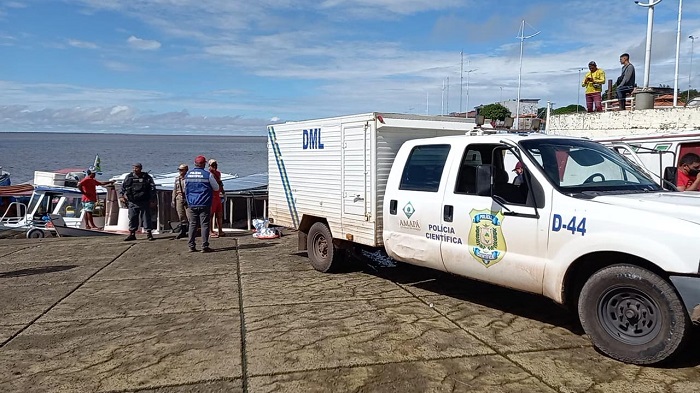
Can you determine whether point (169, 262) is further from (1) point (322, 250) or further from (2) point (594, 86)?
(2) point (594, 86)

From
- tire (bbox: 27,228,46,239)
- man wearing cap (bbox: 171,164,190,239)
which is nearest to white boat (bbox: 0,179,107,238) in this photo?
tire (bbox: 27,228,46,239)

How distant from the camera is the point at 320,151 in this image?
8297mm

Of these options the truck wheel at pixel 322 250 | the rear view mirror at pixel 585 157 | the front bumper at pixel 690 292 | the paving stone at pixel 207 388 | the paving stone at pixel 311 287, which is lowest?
the paving stone at pixel 207 388

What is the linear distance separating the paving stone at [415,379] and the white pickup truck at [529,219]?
2.87ft

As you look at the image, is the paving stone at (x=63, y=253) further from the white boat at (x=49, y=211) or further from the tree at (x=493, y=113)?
the tree at (x=493, y=113)

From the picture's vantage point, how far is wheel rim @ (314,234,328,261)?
329 inches

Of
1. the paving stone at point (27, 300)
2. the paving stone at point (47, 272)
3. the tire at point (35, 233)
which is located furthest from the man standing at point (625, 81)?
the tire at point (35, 233)

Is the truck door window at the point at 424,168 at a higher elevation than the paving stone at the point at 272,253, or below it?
higher

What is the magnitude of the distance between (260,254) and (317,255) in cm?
217

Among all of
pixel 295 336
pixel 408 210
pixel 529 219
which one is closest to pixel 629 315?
pixel 529 219

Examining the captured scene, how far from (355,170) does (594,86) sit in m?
11.1

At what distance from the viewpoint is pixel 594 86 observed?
15.8 m

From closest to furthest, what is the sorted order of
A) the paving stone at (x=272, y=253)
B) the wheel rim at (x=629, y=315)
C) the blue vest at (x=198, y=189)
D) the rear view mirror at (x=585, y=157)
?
the wheel rim at (x=629, y=315), the rear view mirror at (x=585, y=157), the paving stone at (x=272, y=253), the blue vest at (x=198, y=189)

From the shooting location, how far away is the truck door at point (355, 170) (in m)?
7.31
